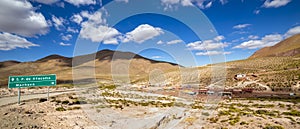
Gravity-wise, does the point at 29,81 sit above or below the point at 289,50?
below

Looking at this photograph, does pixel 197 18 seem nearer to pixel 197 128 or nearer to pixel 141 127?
pixel 197 128

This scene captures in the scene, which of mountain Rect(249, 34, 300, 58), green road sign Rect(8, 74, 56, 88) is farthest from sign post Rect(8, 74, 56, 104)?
mountain Rect(249, 34, 300, 58)

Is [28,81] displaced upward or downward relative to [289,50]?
downward

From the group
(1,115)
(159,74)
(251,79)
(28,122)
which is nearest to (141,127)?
(28,122)

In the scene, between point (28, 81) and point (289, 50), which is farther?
Result: point (289, 50)

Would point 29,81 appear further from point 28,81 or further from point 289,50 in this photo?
point 289,50

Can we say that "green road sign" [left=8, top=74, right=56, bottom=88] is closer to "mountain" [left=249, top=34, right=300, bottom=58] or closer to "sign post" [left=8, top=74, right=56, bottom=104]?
"sign post" [left=8, top=74, right=56, bottom=104]

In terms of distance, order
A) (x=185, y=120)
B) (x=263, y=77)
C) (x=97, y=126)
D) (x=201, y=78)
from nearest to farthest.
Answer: (x=97, y=126), (x=185, y=120), (x=263, y=77), (x=201, y=78)

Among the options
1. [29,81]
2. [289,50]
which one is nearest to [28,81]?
[29,81]
